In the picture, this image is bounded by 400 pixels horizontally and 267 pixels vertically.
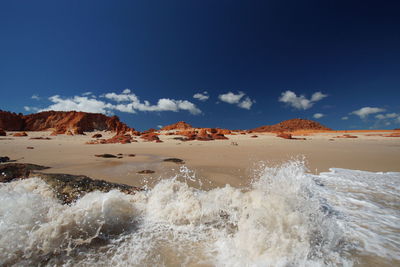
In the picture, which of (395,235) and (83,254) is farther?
(395,235)

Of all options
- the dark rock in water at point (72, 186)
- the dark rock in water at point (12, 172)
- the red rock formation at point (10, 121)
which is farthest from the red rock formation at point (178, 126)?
the dark rock in water at point (72, 186)

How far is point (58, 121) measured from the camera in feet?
116

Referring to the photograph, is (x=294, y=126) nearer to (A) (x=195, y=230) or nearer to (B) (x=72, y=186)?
(A) (x=195, y=230)

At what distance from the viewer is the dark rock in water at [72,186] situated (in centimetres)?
226

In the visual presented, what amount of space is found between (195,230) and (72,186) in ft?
5.56

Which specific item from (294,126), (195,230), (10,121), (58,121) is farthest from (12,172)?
(10,121)

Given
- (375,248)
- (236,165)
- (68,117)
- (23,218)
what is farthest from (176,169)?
(68,117)

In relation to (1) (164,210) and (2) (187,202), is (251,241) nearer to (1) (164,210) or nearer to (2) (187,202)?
(2) (187,202)

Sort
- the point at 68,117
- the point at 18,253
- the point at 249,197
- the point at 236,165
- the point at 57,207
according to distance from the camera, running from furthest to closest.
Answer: the point at 68,117 < the point at 236,165 < the point at 249,197 < the point at 57,207 < the point at 18,253

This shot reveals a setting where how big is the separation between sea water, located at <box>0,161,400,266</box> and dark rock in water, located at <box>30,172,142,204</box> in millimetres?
119

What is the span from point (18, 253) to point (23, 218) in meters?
0.41

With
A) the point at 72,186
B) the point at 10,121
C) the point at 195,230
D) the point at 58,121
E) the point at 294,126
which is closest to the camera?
the point at 195,230

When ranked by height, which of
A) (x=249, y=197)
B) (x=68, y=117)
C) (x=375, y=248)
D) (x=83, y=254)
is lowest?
(x=83, y=254)

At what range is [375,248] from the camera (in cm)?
144
